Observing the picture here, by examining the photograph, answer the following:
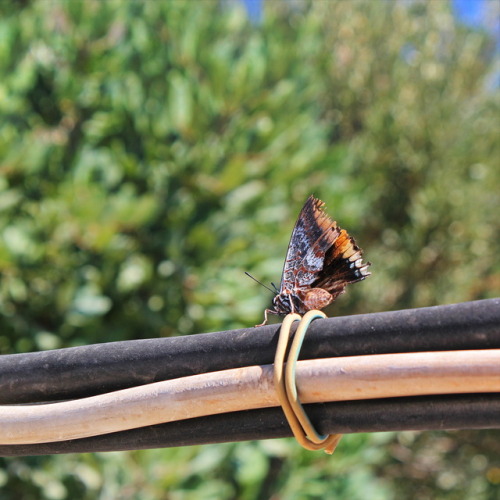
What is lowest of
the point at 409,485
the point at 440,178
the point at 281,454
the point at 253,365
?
the point at 409,485

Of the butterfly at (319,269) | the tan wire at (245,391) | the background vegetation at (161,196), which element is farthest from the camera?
the background vegetation at (161,196)

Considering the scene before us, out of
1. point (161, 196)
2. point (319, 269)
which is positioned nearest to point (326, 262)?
point (319, 269)

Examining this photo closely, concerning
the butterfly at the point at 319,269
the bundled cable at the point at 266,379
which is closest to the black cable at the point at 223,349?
the bundled cable at the point at 266,379

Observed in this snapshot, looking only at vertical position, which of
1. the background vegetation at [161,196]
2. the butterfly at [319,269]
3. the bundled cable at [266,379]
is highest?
the bundled cable at [266,379]

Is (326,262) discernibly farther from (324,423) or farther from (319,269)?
(324,423)

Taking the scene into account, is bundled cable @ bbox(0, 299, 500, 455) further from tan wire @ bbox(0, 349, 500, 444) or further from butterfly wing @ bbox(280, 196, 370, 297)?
butterfly wing @ bbox(280, 196, 370, 297)

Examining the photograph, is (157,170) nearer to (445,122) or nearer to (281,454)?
(281,454)

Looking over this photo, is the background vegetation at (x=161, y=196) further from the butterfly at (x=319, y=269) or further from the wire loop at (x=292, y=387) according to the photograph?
the wire loop at (x=292, y=387)

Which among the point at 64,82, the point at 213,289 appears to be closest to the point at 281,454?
the point at 213,289
